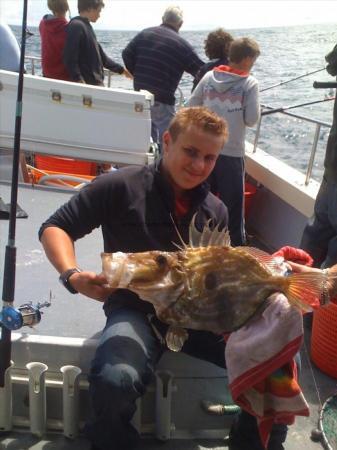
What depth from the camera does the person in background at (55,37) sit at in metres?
6.11

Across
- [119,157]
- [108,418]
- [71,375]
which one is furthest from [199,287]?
[119,157]

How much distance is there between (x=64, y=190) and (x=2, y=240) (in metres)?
1.30

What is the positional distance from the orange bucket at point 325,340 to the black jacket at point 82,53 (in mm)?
3972

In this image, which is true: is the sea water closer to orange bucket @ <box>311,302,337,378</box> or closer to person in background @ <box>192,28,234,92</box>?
person in background @ <box>192,28,234,92</box>

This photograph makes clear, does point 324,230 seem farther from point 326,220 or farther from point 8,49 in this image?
point 8,49

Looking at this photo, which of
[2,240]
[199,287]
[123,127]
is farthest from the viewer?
[123,127]

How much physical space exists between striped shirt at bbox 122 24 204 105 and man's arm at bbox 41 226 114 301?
4125mm

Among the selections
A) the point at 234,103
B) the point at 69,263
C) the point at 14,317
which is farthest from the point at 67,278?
the point at 234,103

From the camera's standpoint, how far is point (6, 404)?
2424 mm

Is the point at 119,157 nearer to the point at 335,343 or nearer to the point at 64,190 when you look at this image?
the point at 64,190

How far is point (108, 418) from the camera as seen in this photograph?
211cm

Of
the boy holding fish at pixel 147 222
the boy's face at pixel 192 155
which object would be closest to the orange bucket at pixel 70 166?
the boy holding fish at pixel 147 222

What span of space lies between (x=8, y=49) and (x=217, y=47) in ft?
6.67

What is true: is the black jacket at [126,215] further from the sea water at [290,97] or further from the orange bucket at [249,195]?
the orange bucket at [249,195]
